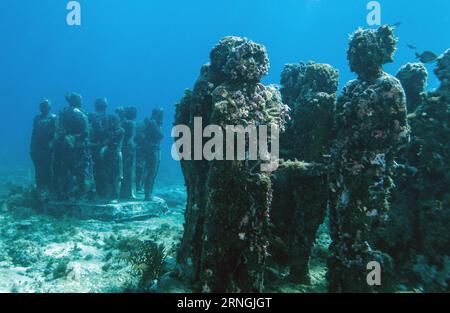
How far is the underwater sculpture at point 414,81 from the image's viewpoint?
10016mm

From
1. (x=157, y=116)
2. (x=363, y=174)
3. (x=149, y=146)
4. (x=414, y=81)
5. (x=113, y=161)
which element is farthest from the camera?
(x=157, y=116)

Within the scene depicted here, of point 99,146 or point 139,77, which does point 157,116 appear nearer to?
point 99,146

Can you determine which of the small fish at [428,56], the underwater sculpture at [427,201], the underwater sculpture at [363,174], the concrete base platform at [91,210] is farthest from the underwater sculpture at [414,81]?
the concrete base platform at [91,210]

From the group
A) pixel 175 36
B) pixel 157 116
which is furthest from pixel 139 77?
pixel 157 116

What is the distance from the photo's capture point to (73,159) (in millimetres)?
16484

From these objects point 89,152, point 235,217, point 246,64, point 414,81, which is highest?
point 414,81

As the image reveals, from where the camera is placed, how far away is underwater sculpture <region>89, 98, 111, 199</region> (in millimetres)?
17500

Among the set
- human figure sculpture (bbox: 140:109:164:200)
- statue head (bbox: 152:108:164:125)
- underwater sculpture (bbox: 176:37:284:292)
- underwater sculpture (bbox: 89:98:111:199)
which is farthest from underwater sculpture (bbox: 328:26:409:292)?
statue head (bbox: 152:108:164:125)

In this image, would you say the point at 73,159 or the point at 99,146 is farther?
the point at 99,146

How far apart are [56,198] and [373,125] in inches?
598

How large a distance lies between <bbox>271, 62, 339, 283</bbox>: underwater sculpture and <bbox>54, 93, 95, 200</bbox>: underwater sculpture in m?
11.6

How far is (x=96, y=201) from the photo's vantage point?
16734mm

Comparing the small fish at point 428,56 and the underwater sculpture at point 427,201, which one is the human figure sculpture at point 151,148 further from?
the underwater sculpture at point 427,201

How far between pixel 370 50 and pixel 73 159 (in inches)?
563
